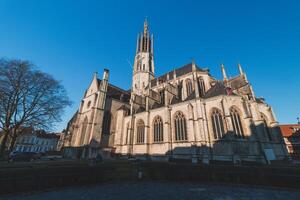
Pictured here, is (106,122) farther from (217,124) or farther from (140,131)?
(217,124)

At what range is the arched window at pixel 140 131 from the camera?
2352 cm

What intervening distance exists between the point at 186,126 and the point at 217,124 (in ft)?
13.4

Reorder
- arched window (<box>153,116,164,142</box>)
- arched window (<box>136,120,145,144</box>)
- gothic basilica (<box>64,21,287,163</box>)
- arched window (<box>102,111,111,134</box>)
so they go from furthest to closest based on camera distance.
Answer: arched window (<box>102,111,111,134</box>)
arched window (<box>136,120,145,144</box>)
arched window (<box>153,116,164,142</box>)
gothic basilica (<box>64,21,287,163</box>)

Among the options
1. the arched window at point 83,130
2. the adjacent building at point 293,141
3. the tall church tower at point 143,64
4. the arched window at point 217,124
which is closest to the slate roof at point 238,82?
the arched window at point 217,124

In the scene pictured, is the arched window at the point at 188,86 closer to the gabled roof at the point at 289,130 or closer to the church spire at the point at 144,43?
the church spire at the point at 144,43

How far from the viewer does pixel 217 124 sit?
17.4 metres

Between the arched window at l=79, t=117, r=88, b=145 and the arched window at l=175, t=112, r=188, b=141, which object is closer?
the arched window at l=175, t=112, r=188, b=141

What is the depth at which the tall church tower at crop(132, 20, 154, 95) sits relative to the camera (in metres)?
40.0

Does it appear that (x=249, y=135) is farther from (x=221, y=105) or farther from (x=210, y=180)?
(x=210, y=180)

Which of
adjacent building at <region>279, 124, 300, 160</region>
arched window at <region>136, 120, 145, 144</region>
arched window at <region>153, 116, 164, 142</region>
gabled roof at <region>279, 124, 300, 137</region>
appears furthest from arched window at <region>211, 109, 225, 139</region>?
gabled roof at <region>279, 124, 300, 137</region>

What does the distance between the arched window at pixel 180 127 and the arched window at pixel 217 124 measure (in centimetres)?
392

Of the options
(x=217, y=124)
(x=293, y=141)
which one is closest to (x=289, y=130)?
(x=293, y=141)

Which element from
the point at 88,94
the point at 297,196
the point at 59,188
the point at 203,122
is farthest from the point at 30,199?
the point at 88,94

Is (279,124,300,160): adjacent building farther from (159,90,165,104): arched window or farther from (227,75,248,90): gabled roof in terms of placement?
(159,90,165,104): arched window
